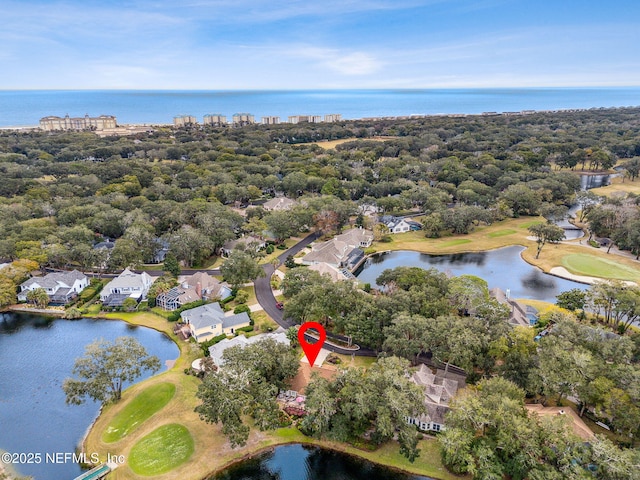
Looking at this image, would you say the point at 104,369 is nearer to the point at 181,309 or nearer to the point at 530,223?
the point at 181,309

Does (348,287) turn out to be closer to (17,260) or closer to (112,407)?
(112,407)

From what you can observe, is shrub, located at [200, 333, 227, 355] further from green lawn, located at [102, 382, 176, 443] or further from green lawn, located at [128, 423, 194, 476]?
green lawn, located at [128, 423, 194, 476]

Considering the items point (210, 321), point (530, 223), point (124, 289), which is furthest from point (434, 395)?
point (530, 223)

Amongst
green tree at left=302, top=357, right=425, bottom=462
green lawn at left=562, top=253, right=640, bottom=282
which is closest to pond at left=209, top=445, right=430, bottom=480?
green tree at left=302, top=357, right=425, bottom=462

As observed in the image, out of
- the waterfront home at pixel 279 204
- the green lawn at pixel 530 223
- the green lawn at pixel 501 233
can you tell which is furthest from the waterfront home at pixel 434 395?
the green lawn at pixel 530 223

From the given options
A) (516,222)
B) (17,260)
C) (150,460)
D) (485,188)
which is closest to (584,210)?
(516,222)

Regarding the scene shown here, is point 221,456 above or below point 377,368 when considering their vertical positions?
below
